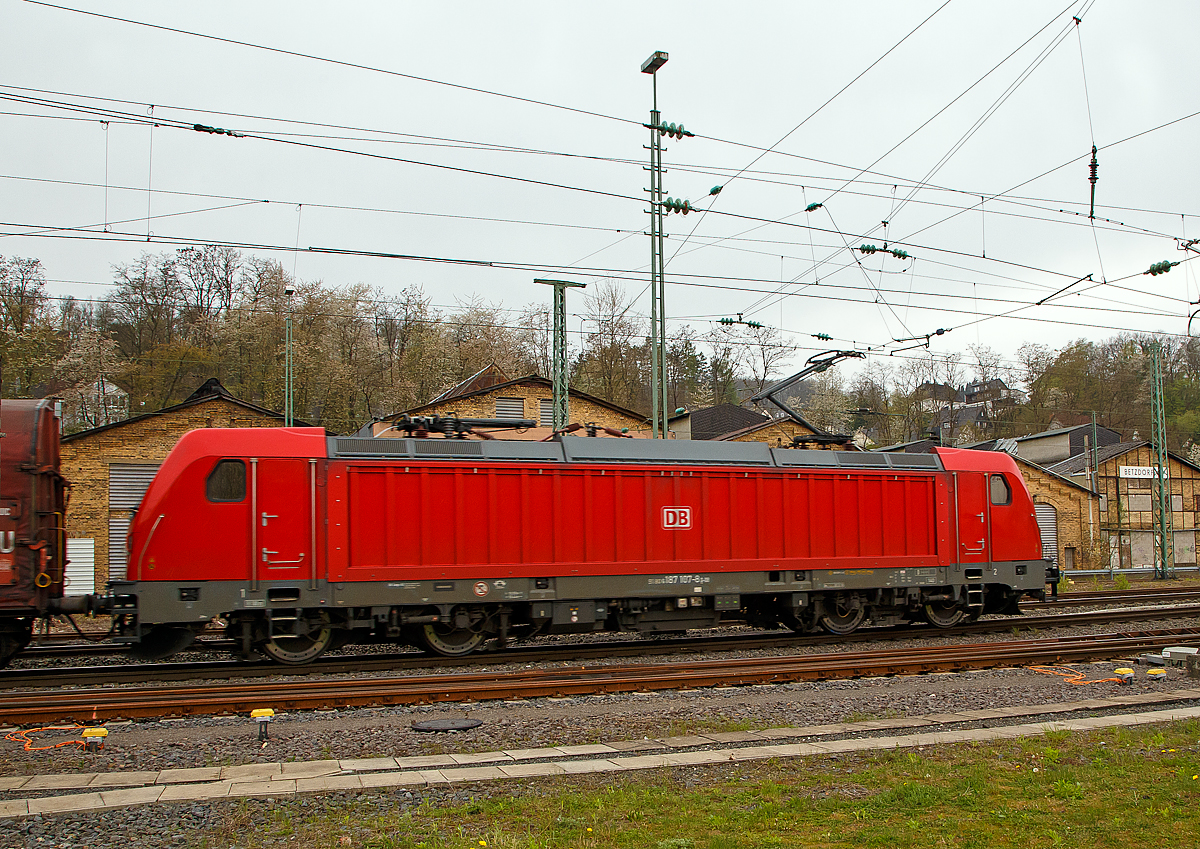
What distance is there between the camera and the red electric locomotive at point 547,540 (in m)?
11.9

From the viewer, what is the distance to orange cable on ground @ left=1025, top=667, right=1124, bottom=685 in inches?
451

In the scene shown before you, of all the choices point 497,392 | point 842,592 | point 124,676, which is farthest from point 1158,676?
point 497,392

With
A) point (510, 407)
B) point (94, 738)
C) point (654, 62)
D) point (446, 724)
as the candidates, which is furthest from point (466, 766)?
point (510, 407)

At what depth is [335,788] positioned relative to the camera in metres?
6.54

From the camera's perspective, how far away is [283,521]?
479 inches

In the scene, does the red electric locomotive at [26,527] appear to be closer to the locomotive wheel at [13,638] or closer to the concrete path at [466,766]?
the locomotive wheel at [13,638]

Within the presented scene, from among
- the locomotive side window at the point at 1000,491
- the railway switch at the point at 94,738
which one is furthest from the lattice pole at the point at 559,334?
the railway switch at the point at 94,738

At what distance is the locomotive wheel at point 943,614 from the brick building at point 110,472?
2143 centimetres

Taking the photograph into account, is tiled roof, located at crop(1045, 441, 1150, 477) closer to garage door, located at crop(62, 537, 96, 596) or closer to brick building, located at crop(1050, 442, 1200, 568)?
brick building, located at crop(1050, 442, 1200, 568)

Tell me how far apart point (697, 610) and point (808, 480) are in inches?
124

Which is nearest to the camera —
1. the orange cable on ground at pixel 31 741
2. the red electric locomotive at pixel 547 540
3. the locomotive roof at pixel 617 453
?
the orange cable on ground at pixel 31 741

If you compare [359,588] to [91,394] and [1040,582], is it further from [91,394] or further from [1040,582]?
[91,394]

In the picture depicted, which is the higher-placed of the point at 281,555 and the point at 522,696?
the point at 281,555

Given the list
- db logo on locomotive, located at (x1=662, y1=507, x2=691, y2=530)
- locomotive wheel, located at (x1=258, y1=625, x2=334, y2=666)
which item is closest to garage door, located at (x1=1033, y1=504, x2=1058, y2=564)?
db logo on locomotive, located at (x1=662, y1=507, x2=691, y2=530)
